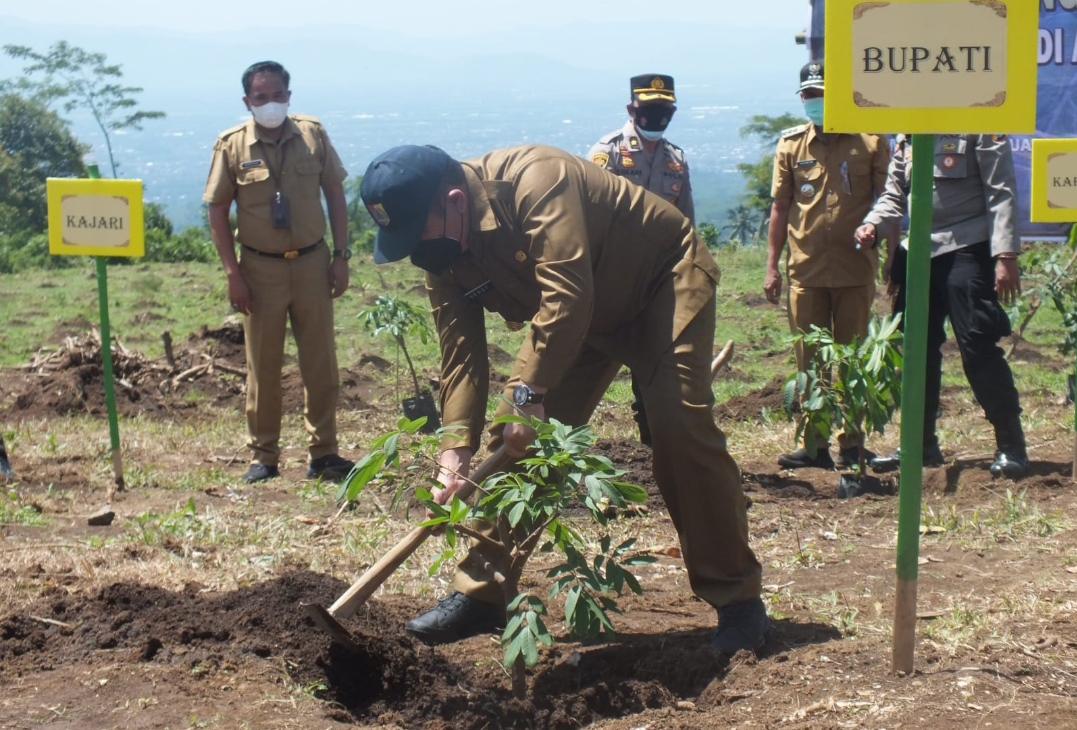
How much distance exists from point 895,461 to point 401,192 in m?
3.59

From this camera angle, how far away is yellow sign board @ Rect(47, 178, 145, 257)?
5.80 metres

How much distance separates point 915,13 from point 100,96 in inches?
1633

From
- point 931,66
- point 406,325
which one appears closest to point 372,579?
point 931,66

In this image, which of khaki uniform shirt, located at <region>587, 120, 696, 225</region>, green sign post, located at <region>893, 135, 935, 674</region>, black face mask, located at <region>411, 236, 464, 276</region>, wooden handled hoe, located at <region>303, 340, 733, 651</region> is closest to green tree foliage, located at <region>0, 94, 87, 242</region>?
khaki uniform shirt, located at <region>587, 120, 696, 225</region>

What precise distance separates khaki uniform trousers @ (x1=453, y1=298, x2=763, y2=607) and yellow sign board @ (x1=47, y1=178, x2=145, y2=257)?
108 inches

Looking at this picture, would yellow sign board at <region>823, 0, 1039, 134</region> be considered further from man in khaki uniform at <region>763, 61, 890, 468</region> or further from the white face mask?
the white face mask

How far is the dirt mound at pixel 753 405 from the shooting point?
7.69 metres

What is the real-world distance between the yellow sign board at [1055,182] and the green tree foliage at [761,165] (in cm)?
1805

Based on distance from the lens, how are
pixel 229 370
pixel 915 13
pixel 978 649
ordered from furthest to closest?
pixel 229 370 < pixel 978 649 < pixel 915 13

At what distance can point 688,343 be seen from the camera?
3.76 m

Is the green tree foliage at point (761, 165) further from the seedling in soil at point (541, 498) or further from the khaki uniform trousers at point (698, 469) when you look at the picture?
the seedling in soil at point (541, 498)

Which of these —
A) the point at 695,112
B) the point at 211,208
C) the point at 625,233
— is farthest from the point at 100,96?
the point at 695,112

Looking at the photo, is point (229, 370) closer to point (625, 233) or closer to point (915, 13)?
point (625, 233)

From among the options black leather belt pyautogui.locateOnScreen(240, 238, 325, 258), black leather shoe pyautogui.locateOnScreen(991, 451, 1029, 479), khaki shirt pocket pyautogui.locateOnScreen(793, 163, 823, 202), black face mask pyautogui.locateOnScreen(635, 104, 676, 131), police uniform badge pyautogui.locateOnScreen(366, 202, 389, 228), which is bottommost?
black leather shoe pyautogui.locateOnScreen(991, 451, 1029, 479)
